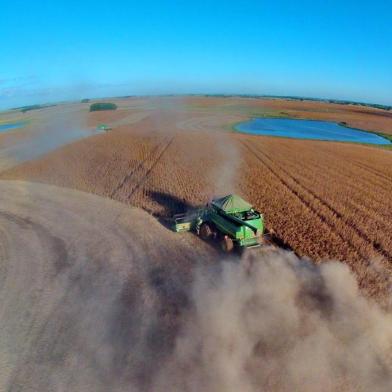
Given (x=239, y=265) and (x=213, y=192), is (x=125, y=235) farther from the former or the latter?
(x=213, y=192)

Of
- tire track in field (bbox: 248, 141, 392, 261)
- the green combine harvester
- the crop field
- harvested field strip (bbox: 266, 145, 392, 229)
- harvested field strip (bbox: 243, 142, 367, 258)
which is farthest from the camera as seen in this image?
harvested field strip (bbox: 266, 145, 392, 229)

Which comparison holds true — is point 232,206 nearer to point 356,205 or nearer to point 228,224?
point 228,224

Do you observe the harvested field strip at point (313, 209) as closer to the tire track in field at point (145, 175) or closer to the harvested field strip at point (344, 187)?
the harvested field strip at point (344, 187)

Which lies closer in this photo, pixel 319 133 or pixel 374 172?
pixel 374 172

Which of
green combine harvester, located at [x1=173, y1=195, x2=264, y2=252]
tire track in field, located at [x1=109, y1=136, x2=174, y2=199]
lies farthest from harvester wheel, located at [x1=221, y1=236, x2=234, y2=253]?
tire track in field, located at [x1=109, y1=136, x2=174, y2=199]

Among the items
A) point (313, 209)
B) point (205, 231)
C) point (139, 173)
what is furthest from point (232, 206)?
point (139, 173)

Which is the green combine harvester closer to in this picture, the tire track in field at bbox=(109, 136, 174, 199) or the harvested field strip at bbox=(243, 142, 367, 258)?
the harvested field strip at bbox=(243, 142, 367, 258)
